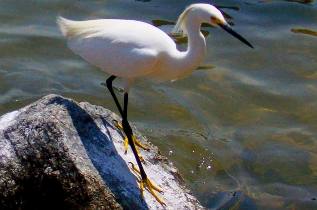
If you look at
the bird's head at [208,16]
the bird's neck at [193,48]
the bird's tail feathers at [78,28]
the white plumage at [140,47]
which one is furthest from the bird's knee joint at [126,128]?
the bird's head at [208,16]

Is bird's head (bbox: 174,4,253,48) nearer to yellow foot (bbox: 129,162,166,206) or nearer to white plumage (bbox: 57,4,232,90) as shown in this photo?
white plumage (bbox: 57,4,232,90)

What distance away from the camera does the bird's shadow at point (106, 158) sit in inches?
203

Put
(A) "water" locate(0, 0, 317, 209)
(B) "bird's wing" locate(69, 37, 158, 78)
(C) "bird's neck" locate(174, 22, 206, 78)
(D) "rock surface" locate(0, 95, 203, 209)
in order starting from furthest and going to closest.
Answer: (A) "water" locate(0, 0, 317, 209)
(C) "bird's neck" locate(174, 22, 206, 78)
(B) "bird's wing" locate(69, 37, 158, 78)
(D) "rock surface" locate(0, 95, 203, 209)

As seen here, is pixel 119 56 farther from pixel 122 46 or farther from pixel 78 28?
pixel 78 28

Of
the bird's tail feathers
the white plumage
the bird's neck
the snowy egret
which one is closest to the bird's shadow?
the snowy egret

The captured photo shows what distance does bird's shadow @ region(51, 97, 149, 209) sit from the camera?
16.9ft

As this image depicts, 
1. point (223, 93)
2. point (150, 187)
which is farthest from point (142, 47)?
point (223, 93)

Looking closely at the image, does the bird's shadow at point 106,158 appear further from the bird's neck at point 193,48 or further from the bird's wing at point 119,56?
the bird's neck at point 193,48

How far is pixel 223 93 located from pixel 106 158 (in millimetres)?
3321

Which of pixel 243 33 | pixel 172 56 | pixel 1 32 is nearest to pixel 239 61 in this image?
pixel 243 33

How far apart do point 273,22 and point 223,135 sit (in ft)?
9.29

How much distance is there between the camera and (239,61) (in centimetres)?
909

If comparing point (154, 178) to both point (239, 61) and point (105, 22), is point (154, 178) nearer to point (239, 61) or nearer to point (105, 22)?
point (105, 22)

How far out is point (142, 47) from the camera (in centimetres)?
535
